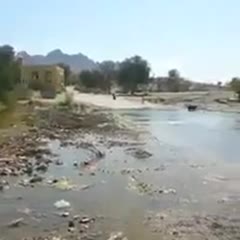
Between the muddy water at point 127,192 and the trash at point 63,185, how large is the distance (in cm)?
28

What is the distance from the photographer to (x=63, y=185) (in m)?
19.9

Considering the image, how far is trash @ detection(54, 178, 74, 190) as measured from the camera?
64.0 feet

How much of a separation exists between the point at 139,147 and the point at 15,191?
58.8 ft

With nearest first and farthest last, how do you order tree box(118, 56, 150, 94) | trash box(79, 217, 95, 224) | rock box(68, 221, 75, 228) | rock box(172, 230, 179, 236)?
rock box(172, 230, 179, 236) → rock box(68, 221, 75, 228) → trash box(79, 217, 95, 224) → tree box(118, 56, 150, 94)

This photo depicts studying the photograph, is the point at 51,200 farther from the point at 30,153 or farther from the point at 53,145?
the point at 53,145

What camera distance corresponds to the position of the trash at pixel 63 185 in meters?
19.5

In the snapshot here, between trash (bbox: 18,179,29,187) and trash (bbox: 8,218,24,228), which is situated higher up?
trash (bbox: 8,218,24,228)

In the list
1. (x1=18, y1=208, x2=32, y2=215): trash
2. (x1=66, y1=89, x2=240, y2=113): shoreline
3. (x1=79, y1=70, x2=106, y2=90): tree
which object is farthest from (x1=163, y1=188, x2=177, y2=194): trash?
(x1=79, y1=70, x2=106, y2=90): tree

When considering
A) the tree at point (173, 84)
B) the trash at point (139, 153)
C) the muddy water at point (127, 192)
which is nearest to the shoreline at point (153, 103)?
the tree at point (173, 84)

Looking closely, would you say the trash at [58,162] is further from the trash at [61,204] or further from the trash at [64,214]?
the trash at [64,214]

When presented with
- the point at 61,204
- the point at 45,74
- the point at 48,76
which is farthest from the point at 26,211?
the point at 45,74

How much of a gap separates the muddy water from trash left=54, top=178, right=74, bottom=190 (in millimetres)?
280

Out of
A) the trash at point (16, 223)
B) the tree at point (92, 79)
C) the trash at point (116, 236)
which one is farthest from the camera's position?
the tree at point (92, 79)

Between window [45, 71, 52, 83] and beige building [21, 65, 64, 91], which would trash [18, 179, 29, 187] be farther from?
window [45, 71, 52, 83]
